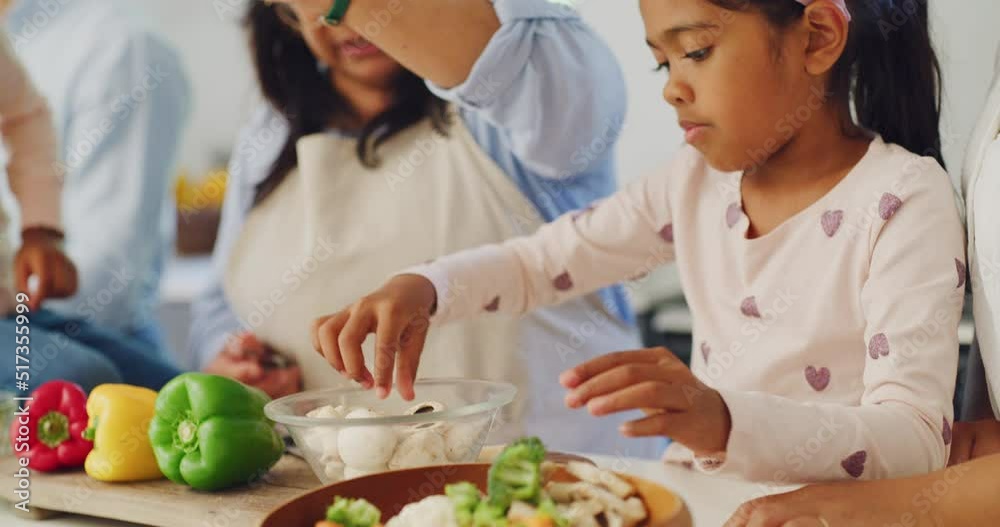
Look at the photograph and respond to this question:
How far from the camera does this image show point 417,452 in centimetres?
90

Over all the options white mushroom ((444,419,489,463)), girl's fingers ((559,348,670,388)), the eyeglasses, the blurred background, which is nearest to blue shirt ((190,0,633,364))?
the eyeglasses

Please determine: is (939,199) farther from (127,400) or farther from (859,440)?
(127,400)

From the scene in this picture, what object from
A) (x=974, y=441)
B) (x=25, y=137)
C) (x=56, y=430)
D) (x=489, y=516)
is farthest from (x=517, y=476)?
(x=25, y=137)

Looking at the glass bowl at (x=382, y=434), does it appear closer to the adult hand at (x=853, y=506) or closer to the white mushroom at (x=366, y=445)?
the white mushroom at (x=366, y=445)

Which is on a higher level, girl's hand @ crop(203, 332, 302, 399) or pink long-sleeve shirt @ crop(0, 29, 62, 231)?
pink long-sleeve shirt @ crop(0, 29, 62, 231)

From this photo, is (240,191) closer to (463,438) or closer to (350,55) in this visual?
(350,55)

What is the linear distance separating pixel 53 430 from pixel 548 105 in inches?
25.9

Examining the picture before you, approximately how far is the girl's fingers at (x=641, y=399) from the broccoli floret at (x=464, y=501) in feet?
0.31

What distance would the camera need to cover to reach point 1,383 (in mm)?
1548

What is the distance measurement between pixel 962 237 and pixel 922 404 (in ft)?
0.54

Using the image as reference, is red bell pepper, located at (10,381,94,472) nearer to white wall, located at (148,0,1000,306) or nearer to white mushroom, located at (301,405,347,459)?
white mushroom, located at (301,405,347,459)

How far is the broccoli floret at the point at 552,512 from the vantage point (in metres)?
0.68

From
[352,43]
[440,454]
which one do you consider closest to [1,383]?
[352,43]

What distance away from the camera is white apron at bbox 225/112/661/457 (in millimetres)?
1444
